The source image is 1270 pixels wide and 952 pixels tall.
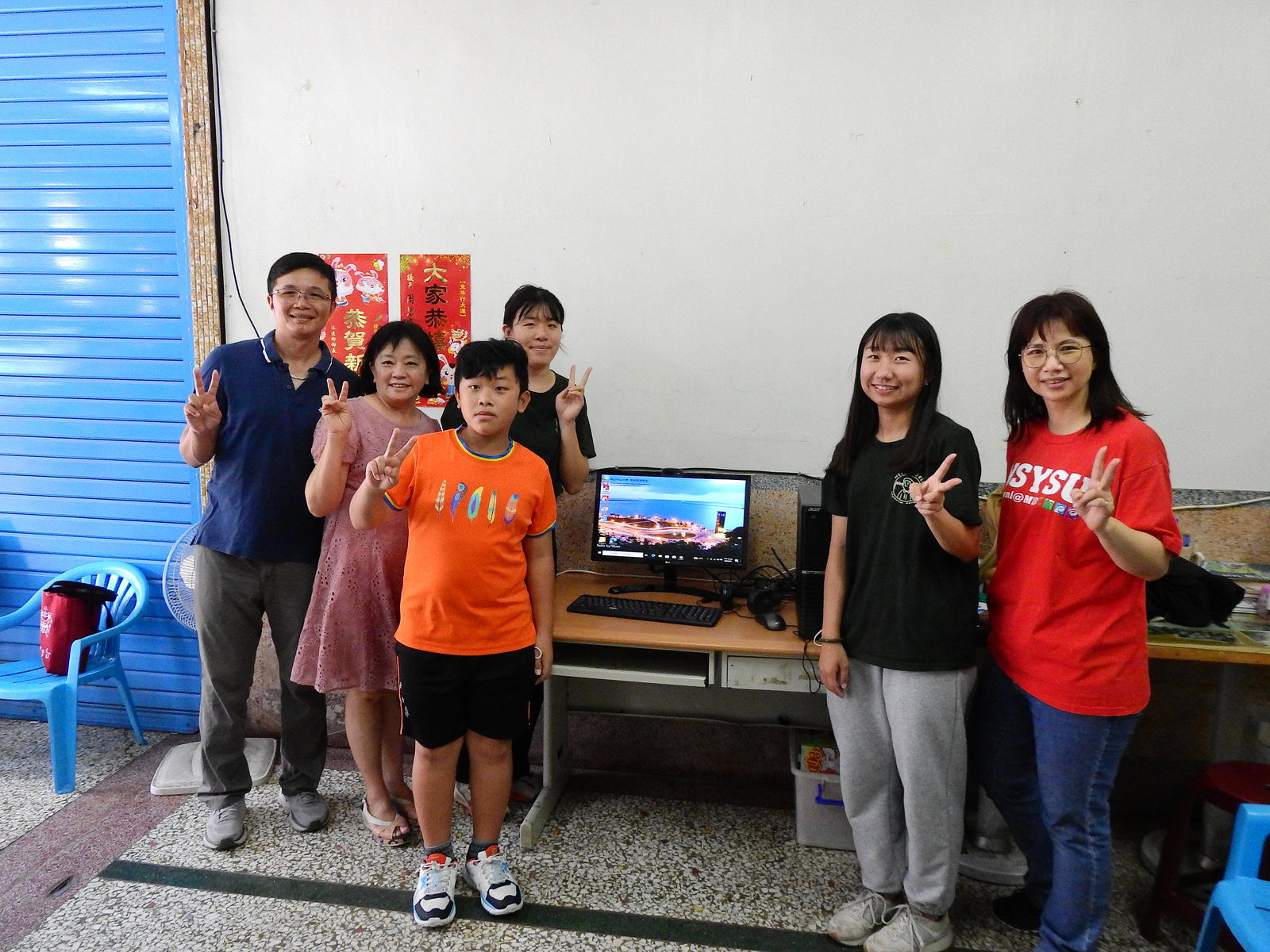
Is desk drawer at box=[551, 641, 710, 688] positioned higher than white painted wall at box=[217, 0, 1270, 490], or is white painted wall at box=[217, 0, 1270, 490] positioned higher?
white painted wall at box=[217, 0, 1270, 490]

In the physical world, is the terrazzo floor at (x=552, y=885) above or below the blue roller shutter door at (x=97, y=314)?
below

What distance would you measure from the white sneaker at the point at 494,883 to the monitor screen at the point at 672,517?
96 centimetres

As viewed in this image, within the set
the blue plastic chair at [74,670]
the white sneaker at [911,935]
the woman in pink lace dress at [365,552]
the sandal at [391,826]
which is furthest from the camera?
the blue plastic chair at [74,670]

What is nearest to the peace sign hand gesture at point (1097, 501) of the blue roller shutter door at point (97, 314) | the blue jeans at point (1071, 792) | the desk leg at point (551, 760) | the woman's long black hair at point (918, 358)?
the woman's long black hair at point (918, 358)

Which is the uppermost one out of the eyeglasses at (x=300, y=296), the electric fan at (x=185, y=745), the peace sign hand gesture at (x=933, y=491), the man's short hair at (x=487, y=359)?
the eyeglasses at (x=300, y=296)

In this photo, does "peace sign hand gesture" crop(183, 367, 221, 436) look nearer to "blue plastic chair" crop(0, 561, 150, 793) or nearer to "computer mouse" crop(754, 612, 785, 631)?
"blue plastic chair" crop(0, 561, 150, 793)

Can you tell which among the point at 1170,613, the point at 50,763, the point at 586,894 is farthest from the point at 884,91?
the point at 50,763

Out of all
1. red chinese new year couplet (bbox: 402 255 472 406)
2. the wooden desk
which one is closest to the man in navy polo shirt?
red chinese new year couplet (bbox: 402 255 472 406)

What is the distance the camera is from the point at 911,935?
167 cm

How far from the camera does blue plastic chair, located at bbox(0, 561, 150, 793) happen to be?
239 centimetres

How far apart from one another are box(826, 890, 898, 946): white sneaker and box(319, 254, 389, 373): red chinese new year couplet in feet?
7.61

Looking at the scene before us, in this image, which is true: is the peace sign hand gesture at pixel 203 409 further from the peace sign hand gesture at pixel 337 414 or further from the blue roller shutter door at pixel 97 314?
the blue roller shutter door at pixel 97 314

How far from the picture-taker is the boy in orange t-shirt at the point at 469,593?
170 centimetres

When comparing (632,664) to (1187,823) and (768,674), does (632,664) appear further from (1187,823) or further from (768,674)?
(1187,823)
